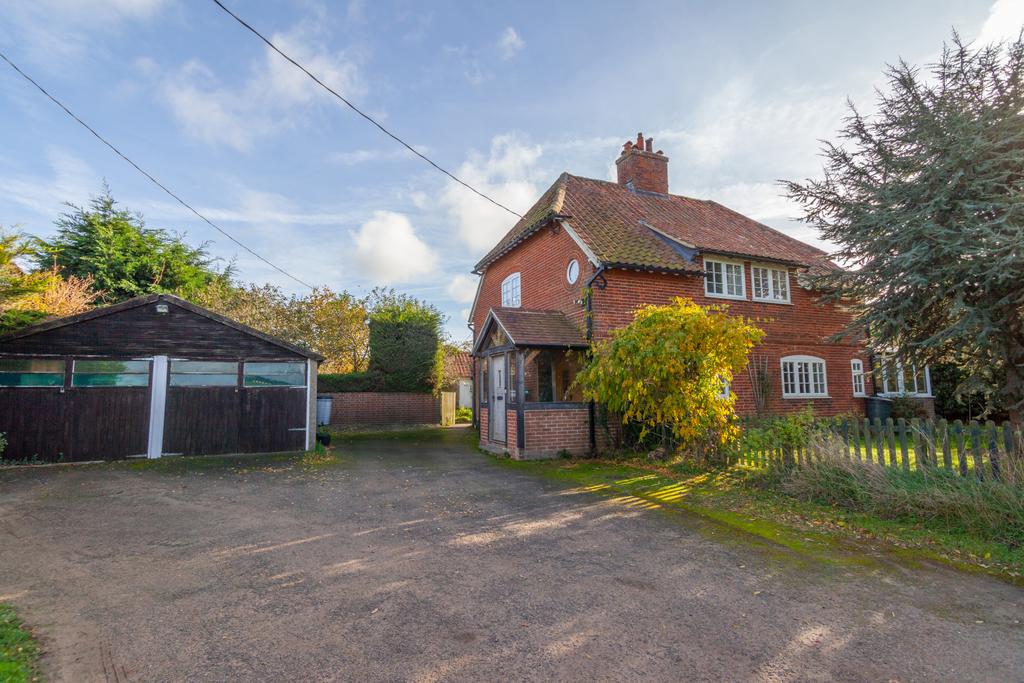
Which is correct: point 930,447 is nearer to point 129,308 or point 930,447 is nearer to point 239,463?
point 239,463

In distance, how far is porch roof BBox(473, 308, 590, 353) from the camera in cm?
1185

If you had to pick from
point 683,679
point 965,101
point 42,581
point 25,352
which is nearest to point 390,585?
point 683,679

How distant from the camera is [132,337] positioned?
40.8ft

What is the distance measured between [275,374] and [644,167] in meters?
14.6

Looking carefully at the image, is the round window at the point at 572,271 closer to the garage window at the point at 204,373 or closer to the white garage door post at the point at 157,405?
the garage window at the point at 204,373

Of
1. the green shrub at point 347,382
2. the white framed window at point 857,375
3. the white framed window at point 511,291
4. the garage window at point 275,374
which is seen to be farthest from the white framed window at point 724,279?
the green shrub at point 347,382

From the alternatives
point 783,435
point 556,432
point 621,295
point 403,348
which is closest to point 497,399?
point 556,432

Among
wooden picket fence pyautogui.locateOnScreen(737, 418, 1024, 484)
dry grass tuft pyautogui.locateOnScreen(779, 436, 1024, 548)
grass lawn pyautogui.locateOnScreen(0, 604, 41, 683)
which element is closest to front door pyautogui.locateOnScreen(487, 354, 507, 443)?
wooden picket fence pyautogui.locateOnScreen(737, 418, 1024, 484)

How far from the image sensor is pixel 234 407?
13227 millimetres

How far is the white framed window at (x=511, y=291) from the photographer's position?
16.9 m

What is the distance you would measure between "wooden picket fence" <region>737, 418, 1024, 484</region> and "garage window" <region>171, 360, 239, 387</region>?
12909 mm

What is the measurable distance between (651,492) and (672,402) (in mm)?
2011

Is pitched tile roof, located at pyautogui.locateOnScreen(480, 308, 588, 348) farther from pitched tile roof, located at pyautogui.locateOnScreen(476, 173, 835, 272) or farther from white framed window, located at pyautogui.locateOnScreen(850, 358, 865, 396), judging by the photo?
white framed window, located at pyautogui.locateOnScreen(850, 358, 865, 396)

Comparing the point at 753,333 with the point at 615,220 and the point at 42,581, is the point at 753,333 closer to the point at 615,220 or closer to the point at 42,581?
the point at 615,220
